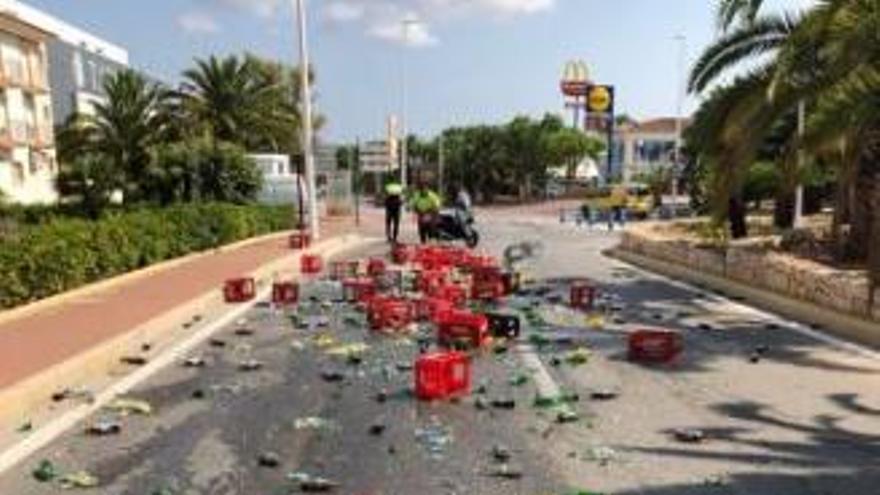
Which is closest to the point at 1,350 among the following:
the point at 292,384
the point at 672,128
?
the point at 292,384

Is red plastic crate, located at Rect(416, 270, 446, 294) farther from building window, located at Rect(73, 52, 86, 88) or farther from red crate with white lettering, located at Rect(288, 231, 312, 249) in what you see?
building window, located at Rect(73, 52, 86, 88)

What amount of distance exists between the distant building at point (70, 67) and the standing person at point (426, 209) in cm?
4925

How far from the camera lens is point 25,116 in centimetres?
6312

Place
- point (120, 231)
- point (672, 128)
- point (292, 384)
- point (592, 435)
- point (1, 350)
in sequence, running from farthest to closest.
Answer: point (672, 128), point (120, 231), point (1, 350), point (292, 384), point (592, 435)

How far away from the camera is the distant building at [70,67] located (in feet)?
267

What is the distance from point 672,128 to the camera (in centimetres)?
13850

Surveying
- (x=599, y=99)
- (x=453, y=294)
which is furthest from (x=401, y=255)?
(x=599, y=99)

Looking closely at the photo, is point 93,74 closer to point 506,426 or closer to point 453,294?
point 453,294

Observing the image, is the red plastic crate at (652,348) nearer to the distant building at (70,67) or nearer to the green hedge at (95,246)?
the green hedge at (95,246)

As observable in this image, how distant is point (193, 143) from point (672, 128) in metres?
92.9

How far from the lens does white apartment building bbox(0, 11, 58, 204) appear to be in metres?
59.6

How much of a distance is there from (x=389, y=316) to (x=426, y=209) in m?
16.3

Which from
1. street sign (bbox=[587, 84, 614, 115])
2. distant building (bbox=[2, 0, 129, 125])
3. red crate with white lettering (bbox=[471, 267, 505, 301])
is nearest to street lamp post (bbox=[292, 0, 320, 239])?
red crate with white lettering (bbox=[471, 267, 505, 301])

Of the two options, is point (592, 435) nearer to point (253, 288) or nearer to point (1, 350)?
point (1, 350)
